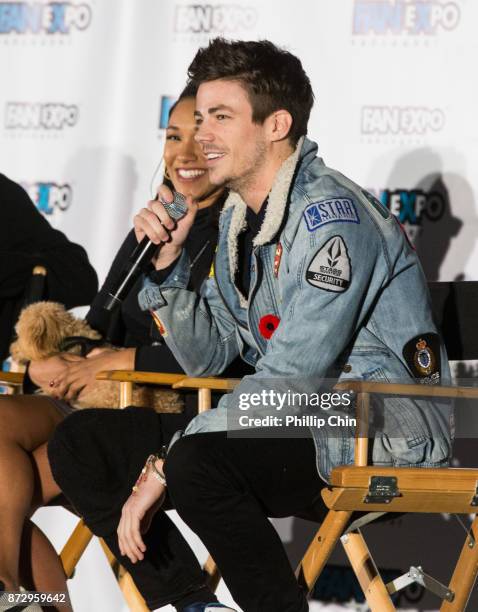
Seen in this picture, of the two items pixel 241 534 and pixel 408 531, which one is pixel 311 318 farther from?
pixel 408 531

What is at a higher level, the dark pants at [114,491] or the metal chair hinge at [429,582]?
the dark pants at [114,491]

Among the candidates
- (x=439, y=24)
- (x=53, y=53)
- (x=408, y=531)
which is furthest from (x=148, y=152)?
(x=408, y=531)

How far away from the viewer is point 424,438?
207 cm

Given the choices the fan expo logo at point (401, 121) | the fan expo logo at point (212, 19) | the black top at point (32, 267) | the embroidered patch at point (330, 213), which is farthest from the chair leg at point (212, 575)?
the fan expo logo at point (212, 19)

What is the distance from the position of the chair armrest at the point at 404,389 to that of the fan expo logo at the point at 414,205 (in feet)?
4.59

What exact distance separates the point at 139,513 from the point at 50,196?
2200 millimetres

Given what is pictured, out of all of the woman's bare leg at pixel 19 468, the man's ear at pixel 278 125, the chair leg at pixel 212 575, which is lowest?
the chair leg at pixel 212 575

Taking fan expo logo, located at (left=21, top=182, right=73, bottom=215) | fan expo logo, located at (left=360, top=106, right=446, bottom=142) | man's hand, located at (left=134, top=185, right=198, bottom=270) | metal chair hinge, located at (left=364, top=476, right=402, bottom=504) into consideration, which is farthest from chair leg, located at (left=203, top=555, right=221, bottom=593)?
fan expo logo, located at (left=21, top=182, right=73, bottom=215)

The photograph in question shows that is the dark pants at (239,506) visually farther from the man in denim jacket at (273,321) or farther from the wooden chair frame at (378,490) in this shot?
the wooden chair frame at (378,490)

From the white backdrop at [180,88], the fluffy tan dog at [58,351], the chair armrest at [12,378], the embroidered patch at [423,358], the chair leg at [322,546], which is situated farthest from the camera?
the white backdrop at [180,88]

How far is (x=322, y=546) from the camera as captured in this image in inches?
79.0

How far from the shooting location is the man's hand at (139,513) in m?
2.02

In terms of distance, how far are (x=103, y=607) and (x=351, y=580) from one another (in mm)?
899

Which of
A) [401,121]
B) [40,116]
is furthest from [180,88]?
[401,121]
